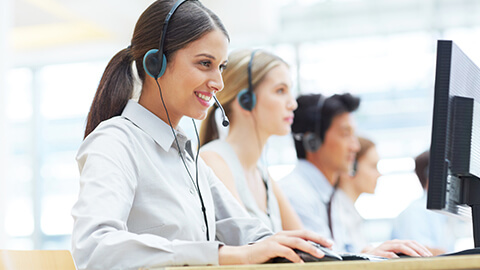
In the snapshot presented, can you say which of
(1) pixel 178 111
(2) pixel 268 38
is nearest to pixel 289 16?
(2) pixel 268 38

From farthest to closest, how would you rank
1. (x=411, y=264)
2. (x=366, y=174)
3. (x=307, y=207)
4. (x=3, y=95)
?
(x=366, y=174)
(x=3, y=95)
(x=307, y=207)
(x=411, y=264)

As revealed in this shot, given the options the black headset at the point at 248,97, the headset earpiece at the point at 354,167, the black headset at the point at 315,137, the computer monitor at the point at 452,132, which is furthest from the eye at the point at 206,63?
the headset earpiece at the point at 354,167

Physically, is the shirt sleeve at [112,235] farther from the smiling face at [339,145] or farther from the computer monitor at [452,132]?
the smiling face at [339,145]

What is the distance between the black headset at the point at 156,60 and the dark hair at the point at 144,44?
20 mm

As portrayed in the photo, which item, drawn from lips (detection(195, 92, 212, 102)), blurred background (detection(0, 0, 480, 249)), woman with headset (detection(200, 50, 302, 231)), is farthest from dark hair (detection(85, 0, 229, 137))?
blurred background (detection(0, 0, 480, 249))

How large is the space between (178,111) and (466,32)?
4.91 meters

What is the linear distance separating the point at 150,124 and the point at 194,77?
14 cm

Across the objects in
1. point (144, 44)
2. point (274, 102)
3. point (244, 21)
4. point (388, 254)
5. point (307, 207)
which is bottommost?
point (307, 207)

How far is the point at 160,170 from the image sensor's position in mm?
1273

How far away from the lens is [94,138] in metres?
1.19

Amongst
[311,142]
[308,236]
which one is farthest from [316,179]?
[308,236]

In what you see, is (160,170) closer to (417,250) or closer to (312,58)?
(417,250)

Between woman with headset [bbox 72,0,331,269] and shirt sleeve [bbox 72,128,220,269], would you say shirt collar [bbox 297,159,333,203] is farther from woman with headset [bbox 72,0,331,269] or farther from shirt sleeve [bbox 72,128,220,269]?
shirt sleeve [bbox 72,128,220,269]

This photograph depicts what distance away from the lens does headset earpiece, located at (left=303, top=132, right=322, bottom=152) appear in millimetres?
3334
